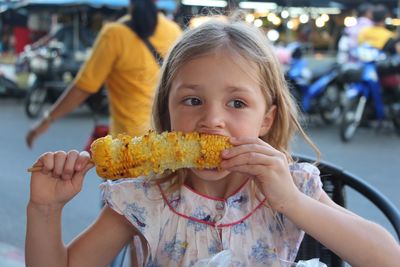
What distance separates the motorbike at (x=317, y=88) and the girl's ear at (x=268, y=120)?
6.32 meters

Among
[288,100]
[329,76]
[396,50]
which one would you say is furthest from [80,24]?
[288,100]

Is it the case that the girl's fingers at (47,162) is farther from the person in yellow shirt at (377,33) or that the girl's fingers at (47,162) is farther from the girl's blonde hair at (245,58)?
the person in yellow shirt at (377,33)

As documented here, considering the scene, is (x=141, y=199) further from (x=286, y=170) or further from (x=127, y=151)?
(x=286, y=170)

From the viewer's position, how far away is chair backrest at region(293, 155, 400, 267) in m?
1.74

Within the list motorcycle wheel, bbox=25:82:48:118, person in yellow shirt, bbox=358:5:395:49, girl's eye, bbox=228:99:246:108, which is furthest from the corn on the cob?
motorcycle wheel, bbox=25:82:48:118

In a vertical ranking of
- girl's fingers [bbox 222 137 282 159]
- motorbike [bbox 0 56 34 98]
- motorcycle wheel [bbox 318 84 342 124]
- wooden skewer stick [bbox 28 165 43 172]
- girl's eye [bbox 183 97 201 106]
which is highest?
girl's eye [bbox 183 97 201 106]

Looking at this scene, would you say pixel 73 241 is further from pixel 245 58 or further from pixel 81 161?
pixel 245 58

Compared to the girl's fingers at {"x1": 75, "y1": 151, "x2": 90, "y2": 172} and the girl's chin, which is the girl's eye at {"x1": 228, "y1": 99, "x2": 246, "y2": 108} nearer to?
the girl's chin

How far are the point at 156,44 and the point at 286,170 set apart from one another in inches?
72.4

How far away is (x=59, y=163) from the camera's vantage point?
4.58ft

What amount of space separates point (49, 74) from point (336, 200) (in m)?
8.58

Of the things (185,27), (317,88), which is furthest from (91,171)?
(317,88)

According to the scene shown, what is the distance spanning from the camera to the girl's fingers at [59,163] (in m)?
1.39

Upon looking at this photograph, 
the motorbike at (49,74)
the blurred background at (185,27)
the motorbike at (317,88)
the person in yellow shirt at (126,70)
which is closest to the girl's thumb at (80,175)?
the blurred background at (185,27)
